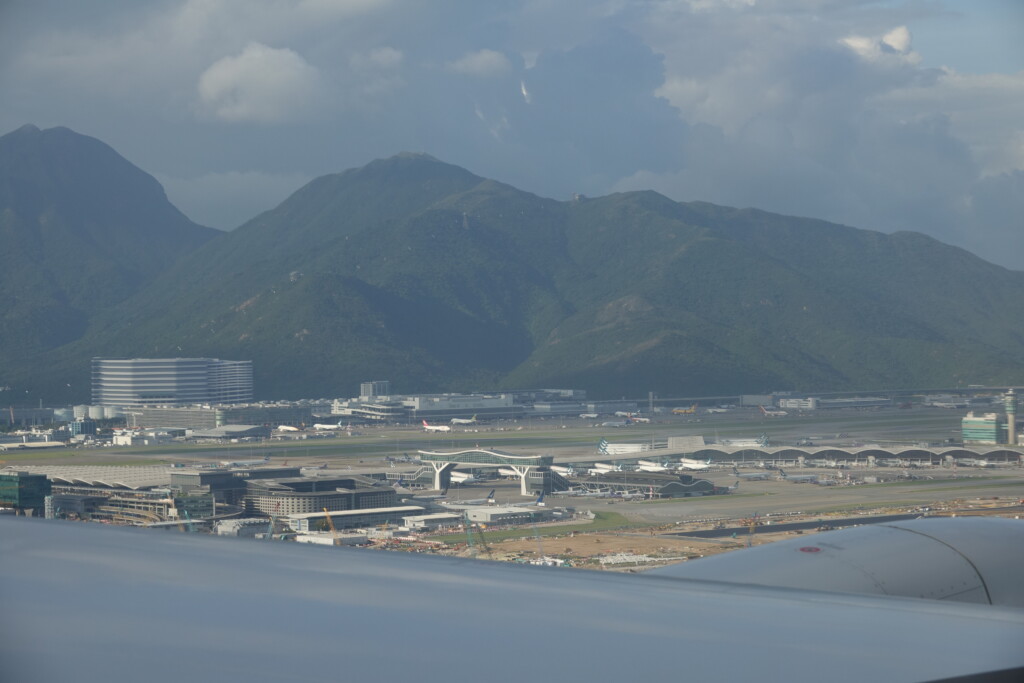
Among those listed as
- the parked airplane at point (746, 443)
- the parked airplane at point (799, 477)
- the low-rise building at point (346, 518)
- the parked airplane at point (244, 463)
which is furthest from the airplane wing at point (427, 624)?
the parked airplane at point (746, 443)

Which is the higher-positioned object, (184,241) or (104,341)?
(184,241)

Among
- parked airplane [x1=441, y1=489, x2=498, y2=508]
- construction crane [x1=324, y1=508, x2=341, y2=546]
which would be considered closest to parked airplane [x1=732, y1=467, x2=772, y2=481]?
parked airplane [x1=441, y1=489, x2=498, y2=508]

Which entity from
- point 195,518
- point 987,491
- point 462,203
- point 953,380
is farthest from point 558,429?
point 462,203

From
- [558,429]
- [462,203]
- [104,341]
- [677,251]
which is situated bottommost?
[558,429]

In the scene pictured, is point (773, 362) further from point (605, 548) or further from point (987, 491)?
point (605, 548)

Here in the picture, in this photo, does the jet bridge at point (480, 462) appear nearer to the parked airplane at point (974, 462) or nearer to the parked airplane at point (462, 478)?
the parked airplane at point (462, 478)

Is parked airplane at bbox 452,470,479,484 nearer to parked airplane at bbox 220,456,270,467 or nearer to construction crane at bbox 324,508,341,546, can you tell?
parked airplane at bbox 220,456,270,467
